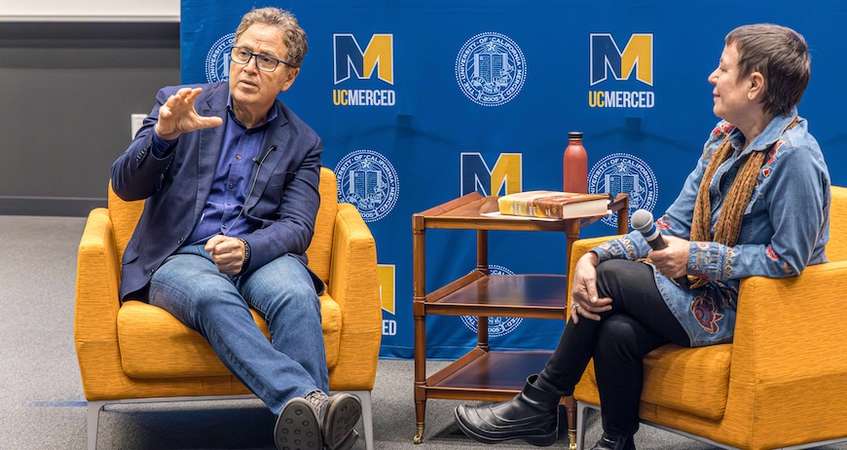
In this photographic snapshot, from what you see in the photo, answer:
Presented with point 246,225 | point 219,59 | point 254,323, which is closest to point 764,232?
point 254,323

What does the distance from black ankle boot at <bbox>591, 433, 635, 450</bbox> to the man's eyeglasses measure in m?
1.31

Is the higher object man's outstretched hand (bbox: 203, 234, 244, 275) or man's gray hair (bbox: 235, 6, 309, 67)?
man's gray hair (bbox: 235, 6, 309, 67)

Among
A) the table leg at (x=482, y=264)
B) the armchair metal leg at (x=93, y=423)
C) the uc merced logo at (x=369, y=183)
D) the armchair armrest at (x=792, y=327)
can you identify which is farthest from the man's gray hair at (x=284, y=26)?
the armchair armrest at (x=792, y=327)

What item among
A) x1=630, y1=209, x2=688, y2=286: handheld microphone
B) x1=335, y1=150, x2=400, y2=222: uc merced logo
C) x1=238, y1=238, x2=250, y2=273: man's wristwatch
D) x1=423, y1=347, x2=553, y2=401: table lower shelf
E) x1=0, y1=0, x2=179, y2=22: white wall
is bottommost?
x1=423, y1=347, x2=553, y2=401: table lower shelf

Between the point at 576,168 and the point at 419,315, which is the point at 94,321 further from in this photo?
the point at 576,168

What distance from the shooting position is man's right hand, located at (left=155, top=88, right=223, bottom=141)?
9.34 feet

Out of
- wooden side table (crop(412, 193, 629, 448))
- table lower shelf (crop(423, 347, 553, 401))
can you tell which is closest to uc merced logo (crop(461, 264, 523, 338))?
table lower shelf (crop(423, 347, 553, 401))

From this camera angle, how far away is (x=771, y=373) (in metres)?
2.54

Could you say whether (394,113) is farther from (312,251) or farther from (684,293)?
(684,293)

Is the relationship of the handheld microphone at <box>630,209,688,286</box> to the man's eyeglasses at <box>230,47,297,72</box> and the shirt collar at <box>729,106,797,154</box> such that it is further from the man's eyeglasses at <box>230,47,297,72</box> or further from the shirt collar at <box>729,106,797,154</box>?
the man's eyeglasses at <box>230,47,297,72</box>

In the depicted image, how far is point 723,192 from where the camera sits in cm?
274

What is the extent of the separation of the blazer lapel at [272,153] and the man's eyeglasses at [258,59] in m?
0.15

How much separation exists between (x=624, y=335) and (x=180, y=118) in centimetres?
122

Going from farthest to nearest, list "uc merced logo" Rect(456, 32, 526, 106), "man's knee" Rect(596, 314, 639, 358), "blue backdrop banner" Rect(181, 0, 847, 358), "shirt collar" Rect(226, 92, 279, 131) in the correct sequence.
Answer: "uc merced logo" Rect(456, 32, 526, 106) < "blue backdrop banner" Rect(181, 0, 847, 358) < "shirt collar" Rect(226, 92, 279, 131) < "man's knee" Rect(596, 314, 639, 358)
